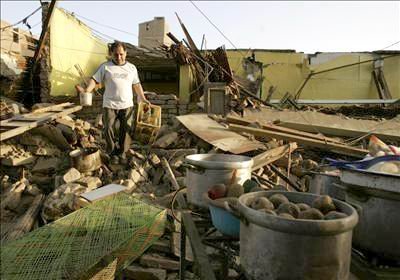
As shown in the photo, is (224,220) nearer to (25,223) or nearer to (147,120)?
(25,223)

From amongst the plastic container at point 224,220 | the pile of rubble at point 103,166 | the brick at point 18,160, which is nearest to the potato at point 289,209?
the plastic container at point 224,220

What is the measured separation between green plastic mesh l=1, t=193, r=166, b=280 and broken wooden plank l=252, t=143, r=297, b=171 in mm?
1592

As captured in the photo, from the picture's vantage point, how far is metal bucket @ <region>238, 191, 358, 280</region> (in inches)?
42.6

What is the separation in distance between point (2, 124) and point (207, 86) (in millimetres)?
4360

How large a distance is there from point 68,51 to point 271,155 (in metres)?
7.34

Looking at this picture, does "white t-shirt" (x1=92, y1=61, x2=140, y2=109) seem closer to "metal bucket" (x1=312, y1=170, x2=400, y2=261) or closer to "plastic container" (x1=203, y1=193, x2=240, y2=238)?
"plastic container" (x1=203, y1=193, x2=240, y2=238)

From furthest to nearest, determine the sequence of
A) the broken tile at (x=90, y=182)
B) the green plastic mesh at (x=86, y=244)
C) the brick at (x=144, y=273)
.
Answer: the broken tile at (x=90, y=182) < the brick at (x=144, y=273) < the green plastic mesh at (x=86, y=244)

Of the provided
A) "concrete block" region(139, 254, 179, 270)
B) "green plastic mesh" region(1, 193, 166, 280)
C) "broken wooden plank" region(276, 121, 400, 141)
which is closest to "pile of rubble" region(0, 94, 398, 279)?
"concrete block" region(139, 254, 179, 270)

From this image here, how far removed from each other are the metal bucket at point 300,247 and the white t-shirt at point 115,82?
439 cm

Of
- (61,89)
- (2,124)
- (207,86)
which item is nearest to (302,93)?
(207,86)

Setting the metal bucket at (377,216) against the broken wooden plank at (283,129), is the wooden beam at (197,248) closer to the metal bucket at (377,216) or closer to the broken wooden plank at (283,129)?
the metal bucket at (377,216)

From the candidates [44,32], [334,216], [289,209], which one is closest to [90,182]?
[289,209]

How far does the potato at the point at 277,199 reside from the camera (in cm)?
137

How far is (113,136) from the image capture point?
18.3 ft
